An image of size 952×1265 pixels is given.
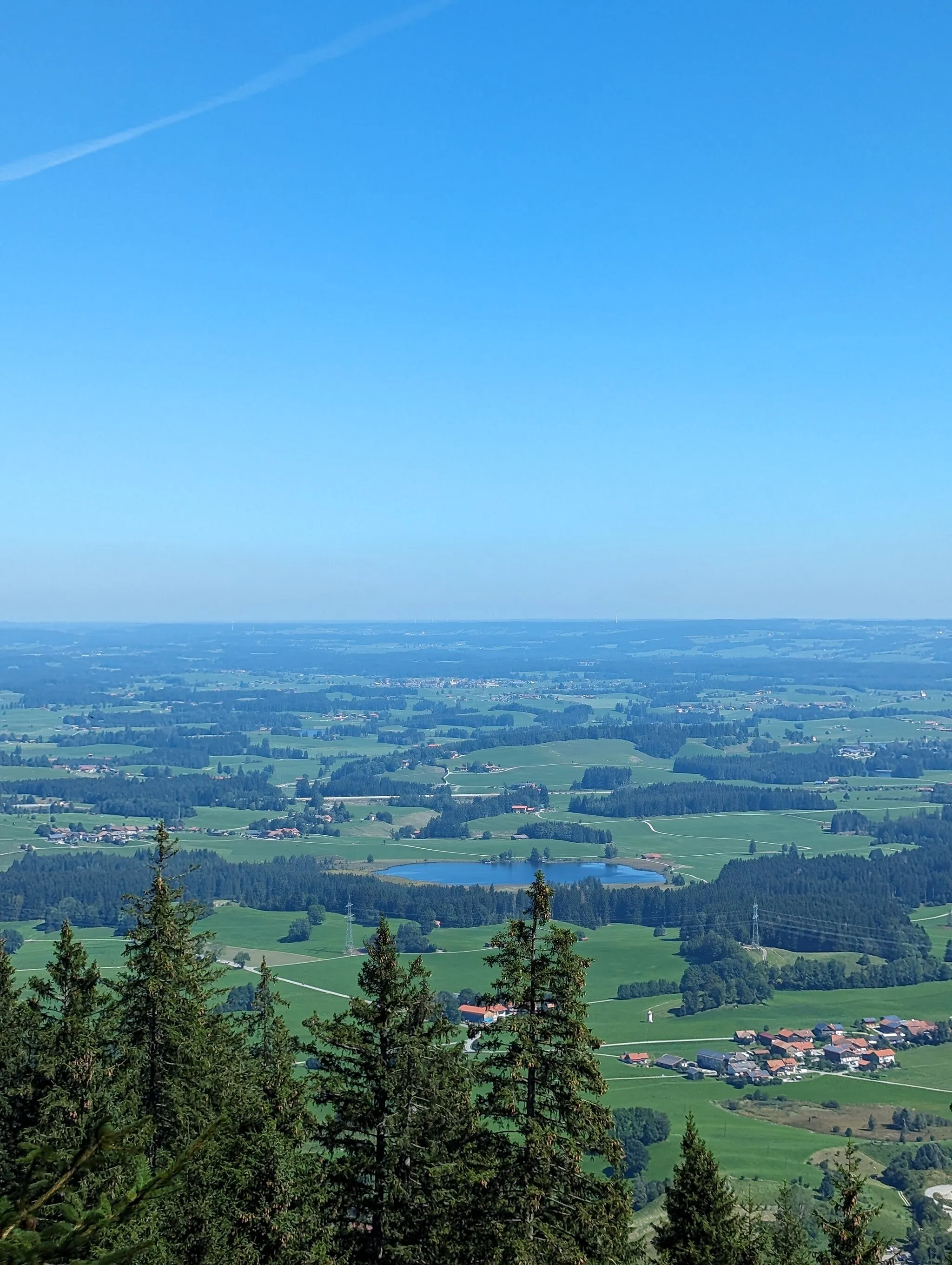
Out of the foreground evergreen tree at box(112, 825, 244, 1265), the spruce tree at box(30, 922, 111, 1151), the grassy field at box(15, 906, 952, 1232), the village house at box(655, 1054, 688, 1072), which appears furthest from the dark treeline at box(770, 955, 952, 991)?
the spruce tree at box(30, 922, 111, 1151)

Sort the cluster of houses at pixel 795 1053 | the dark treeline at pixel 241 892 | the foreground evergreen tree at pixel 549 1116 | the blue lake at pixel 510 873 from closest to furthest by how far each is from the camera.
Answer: the foreground evergreen tree at pixel 549 1116 → the cluster of houses at pixel 795 1053 → the dark treeline at pixel 241 892 → the blue lake at pixel 510 873

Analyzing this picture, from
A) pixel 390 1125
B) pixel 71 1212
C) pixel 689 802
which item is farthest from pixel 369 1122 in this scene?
pixel 689 802

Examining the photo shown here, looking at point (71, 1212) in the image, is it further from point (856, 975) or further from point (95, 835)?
point (95, 835)

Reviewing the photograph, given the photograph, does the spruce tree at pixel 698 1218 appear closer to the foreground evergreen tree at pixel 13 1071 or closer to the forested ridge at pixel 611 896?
the foreground evergreen tree at pixel 13 1071

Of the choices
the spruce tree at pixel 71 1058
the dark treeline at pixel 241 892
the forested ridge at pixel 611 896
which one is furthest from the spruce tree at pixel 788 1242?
the forested ridge at pixel 611 896

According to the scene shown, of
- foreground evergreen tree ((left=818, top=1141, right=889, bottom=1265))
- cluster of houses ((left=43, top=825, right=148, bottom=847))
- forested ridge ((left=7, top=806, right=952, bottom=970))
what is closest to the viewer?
foreground evergreen tree ((left=818, top=1141, right=889, bottom=1265))

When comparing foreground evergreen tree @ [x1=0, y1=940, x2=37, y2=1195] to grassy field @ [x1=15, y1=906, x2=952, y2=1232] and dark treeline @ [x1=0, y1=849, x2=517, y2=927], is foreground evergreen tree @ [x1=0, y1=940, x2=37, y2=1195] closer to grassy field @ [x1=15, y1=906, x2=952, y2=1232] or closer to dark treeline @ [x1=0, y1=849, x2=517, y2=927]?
A: grassy field @ [x1=15, y1=906, x2=952, y2=1232]

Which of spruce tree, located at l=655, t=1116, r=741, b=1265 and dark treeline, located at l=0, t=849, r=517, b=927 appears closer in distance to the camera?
spruce tree, located at l=655, t=1116, r=741, b=1265
